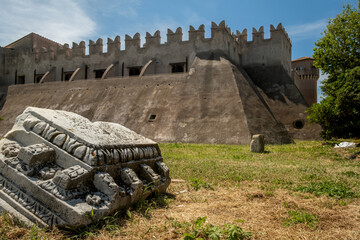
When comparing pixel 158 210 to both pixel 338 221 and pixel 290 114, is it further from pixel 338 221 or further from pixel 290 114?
pixel 290 114

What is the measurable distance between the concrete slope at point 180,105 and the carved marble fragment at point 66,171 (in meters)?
13.1

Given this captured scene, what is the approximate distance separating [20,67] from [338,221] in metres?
34.4

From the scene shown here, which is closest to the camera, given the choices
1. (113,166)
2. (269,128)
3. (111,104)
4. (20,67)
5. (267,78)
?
(113,166)

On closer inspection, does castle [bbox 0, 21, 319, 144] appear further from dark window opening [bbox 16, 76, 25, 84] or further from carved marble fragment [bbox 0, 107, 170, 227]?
carved marble fragment [bbox 0, 107, 170, 227]

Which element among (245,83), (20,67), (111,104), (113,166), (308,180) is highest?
(20,67)

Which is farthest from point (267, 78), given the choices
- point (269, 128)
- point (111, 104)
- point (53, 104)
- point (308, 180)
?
point (308, 180)

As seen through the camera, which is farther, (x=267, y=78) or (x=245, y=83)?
(x=267, y=78)

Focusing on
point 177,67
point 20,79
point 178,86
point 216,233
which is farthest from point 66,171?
point 20,79

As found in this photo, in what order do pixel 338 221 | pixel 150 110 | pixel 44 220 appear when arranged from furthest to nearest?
1. pixel 150 110
2. pixel 338 221
3. pixel 44 220

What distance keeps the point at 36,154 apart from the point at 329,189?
4.52m

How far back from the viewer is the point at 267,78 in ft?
84.1

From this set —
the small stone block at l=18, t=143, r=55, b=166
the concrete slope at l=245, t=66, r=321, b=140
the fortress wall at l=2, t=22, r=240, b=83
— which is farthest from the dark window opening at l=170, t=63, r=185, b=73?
the small stone block at l=18, t=143, r=55, b=166

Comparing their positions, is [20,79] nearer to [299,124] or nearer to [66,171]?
[299,124]

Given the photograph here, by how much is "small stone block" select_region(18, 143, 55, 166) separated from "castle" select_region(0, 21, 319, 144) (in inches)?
542
